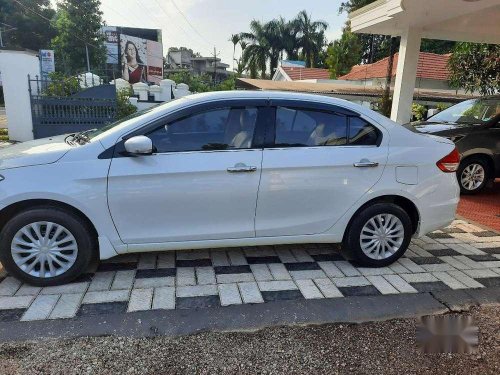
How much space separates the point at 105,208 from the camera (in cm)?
321

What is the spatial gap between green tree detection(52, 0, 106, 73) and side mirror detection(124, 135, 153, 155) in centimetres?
3410

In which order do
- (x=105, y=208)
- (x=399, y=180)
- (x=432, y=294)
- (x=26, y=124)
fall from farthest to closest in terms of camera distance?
(x=26, y=124) < (x=399, y=180) < (x=432, y=294) < (x=105, y=208)

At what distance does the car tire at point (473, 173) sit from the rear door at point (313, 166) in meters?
4.14

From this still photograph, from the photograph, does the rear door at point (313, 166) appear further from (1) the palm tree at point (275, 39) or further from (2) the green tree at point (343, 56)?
(1) the palm tree at point (275, 39)

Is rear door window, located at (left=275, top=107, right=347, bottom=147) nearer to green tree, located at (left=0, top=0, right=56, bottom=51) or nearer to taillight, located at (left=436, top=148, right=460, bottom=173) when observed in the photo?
taillight, located at (left=436, top=148, right=460, bottom=173)

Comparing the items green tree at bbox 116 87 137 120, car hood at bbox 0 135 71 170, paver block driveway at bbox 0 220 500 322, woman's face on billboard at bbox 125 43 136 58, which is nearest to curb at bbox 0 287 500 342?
paver block driveway at bbox 0 220 500 322

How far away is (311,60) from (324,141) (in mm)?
44080

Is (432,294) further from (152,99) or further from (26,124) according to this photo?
(152,99)

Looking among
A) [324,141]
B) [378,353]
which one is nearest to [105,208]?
[324,141]

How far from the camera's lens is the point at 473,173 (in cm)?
702

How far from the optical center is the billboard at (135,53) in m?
43.1

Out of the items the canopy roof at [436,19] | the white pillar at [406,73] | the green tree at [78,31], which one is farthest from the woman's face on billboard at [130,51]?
the white pillar at [406,73]

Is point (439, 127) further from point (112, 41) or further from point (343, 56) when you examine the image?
point (112, 41)

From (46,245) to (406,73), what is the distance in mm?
8150
